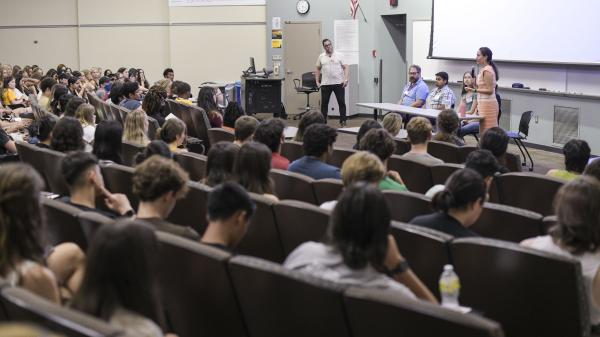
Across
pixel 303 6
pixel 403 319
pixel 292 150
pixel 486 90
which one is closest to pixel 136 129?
pixel 292 150

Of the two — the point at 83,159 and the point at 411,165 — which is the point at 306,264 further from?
the point at 411,165

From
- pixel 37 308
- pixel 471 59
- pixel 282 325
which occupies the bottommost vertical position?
pixel 282 325

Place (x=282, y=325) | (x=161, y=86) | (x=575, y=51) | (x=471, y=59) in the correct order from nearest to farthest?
(x=282, y=325), (x=161, y=86), (x=575, y=51), (x=471, y=59)

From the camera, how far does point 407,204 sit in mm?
3885

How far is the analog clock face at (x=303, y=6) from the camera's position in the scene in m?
15.0

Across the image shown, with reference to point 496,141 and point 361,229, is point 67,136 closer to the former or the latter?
Answer: point 496,141

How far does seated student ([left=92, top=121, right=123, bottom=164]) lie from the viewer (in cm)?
516

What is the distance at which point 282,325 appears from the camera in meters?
2.49

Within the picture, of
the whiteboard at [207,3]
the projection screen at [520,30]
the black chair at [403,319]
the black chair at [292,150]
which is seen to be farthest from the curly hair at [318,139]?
the whiteboard at [207,3]

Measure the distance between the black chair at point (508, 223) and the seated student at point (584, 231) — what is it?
52 cm

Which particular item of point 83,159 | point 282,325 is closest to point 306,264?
point 282,325

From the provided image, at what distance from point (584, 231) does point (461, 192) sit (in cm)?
55

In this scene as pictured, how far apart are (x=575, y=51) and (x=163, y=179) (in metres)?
7.74

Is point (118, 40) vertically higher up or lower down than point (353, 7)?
lower down
